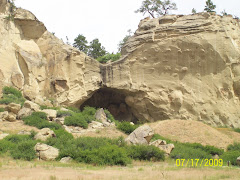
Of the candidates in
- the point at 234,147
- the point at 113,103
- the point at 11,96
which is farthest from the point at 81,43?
the point at 234,147

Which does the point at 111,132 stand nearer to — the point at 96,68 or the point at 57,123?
the point at 57,123

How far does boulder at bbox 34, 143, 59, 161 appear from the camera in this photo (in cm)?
1302

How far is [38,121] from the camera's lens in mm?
18844

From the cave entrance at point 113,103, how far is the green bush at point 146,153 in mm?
14422

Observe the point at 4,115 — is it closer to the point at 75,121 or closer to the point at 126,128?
the point at 75,121

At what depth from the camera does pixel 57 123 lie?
779 inches

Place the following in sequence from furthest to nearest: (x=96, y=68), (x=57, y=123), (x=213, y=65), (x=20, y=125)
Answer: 1. (x=96, y=68)
2. (x=213, y=65)
3. (x=57, y=123)
4. (x=20, y=125)

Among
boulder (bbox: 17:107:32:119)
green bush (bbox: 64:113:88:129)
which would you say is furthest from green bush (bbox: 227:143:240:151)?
boulder (bbox: 17:107:32:119)

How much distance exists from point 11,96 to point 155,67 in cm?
1182

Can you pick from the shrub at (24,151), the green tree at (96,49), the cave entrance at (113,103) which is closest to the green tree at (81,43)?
the green tree at (96,49)

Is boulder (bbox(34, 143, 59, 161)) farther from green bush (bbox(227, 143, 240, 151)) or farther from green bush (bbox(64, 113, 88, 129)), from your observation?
green bush (bbox(227, 143, 240, 151))

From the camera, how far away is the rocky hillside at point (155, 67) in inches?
978

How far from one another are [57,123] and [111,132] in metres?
3.54

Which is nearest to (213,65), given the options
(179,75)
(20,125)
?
(179,75)
